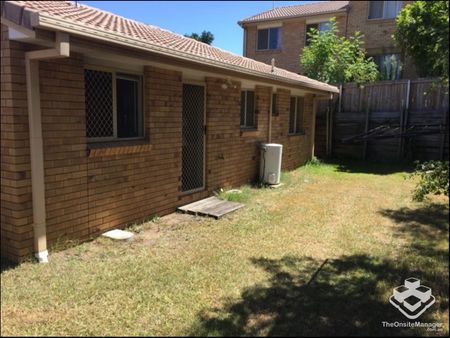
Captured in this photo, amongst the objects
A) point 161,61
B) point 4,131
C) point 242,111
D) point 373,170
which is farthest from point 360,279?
point 373,170

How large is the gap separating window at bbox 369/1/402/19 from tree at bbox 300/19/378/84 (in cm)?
322

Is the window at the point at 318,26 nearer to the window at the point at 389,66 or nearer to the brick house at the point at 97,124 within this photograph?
the window at the point at 389,66

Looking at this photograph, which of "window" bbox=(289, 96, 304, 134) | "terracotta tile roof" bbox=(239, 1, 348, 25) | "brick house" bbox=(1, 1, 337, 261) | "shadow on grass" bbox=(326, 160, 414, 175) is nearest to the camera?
"brick house" bbox=(1, 1, 337, 261)

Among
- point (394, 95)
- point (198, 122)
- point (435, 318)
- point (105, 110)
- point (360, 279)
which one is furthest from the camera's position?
point (394, 95)

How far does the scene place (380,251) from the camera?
518cm

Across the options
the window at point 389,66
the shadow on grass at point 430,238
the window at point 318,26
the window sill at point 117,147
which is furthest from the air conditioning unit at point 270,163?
the window at point 318,26

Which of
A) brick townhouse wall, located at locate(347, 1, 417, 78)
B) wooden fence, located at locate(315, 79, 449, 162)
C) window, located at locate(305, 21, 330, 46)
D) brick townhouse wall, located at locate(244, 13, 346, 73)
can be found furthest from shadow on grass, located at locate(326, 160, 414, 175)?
window, located at locate(305, 21, 330, 46)

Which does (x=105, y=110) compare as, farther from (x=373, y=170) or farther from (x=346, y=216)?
(x=373, y=170)

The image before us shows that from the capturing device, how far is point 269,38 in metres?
23.7

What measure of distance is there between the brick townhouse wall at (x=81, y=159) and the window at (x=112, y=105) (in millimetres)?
189

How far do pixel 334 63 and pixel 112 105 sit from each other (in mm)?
13576

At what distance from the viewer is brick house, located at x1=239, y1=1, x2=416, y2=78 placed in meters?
19.5

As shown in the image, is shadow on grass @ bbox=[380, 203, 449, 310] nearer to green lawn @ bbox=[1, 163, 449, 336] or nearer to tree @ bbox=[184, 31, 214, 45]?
green lawn @ bbox=[1, 163, 449, 336]

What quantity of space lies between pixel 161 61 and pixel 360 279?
13.0 ft
